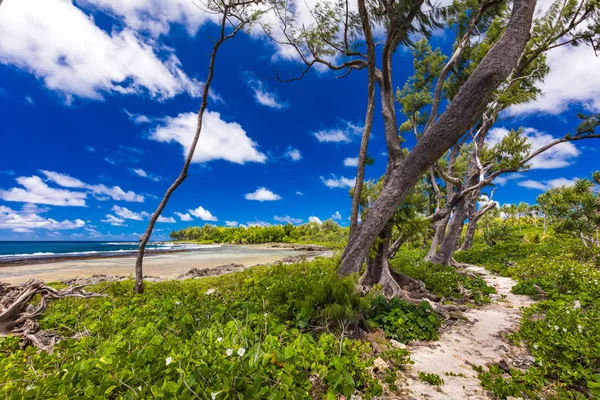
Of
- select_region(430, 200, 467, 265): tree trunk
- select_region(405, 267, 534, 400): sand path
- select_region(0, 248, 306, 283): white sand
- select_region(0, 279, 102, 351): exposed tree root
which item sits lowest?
select_region(0, 248, 306, 283): white sand

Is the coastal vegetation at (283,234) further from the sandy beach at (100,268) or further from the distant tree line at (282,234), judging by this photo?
the sandy beach at (100,268)

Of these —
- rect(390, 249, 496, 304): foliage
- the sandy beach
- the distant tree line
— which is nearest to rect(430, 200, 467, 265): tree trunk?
rect(390, 249, 496, 304): foliage

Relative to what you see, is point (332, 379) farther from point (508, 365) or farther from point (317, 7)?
point (317, 7)

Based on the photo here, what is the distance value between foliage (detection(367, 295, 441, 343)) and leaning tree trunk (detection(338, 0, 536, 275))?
45.2 inches

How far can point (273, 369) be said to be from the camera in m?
2.21

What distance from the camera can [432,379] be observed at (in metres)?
3.36

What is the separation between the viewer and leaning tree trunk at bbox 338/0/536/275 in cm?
522

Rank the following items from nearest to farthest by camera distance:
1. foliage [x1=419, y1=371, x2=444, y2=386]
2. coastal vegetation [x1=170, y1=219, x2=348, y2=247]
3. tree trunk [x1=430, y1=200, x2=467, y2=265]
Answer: foliage [x1=419, y1=371, x2=444, y2=386] < tree trunk [x1=430, y1=200, x2=467, y2=265] < coastal vegetation [x1=170, y1=219, x2=348, y2=247]

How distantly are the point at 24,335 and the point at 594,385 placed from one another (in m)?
8.45

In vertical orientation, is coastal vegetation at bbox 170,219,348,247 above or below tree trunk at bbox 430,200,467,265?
above

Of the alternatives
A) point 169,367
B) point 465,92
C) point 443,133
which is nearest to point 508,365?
point 443,133

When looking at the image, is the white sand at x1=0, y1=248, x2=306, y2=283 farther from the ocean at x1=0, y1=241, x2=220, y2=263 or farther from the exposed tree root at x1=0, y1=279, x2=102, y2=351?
the ocean at x1=0, y1=241, x2=220, y2=263

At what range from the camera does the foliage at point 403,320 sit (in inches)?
192

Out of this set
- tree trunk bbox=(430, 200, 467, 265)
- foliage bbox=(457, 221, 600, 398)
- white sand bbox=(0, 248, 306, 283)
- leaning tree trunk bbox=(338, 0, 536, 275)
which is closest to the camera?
foliage bbox=(457, 221, 600, 398)
